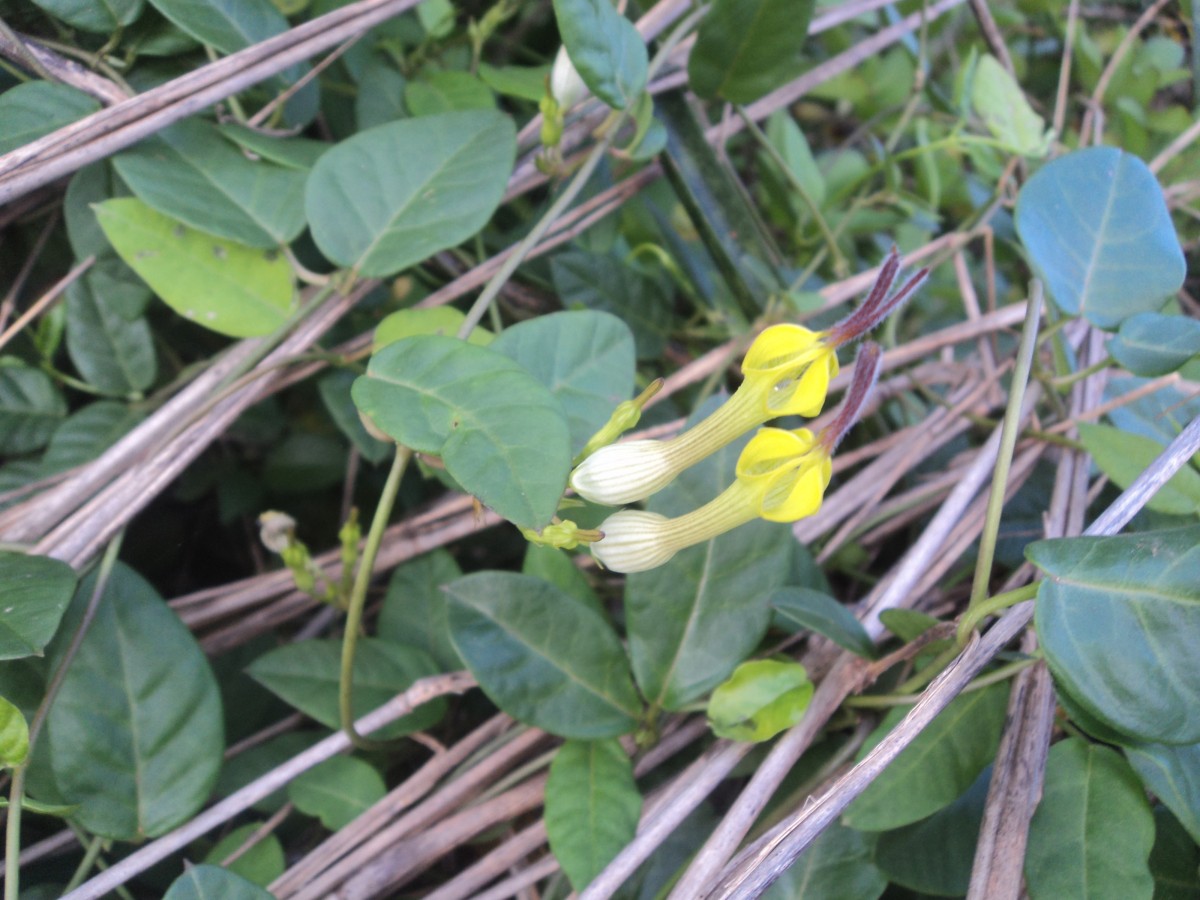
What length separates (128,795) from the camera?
73cm

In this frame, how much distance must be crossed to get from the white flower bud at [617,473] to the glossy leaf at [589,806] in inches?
10.9

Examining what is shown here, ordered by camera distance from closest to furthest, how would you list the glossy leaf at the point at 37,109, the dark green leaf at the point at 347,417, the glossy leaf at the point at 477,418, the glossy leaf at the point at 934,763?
the glossy leaf at the point at 477,418 → the glossy leaf at the point at 934,763 → the glossy leaf at the point at 37,109 → the dark green leaf at the point at 347,417

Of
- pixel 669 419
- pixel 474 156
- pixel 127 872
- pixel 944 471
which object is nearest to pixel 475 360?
pixel 474 156

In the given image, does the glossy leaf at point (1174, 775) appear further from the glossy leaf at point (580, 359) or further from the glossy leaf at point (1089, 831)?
the glossy leaf at point (580, 359)

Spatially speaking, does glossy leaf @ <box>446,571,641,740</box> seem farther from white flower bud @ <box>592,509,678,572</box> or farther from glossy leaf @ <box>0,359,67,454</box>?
glossy leaf @ <box>0,359,67,454</box>

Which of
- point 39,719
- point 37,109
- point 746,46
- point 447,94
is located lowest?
point 39,719

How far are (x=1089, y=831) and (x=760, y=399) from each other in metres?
0.43

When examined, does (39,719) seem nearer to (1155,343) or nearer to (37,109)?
(37,109)

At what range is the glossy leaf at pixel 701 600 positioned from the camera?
0.75 metres

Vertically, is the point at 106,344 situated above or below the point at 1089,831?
above

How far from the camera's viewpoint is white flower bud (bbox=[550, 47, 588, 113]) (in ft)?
2.68

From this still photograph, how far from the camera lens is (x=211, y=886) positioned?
617 millimetres

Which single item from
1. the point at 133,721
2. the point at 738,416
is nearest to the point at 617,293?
the point at 738,416

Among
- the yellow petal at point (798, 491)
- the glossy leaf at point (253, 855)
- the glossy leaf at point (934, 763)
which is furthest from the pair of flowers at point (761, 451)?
the glossy leaf at point (253, 855)
